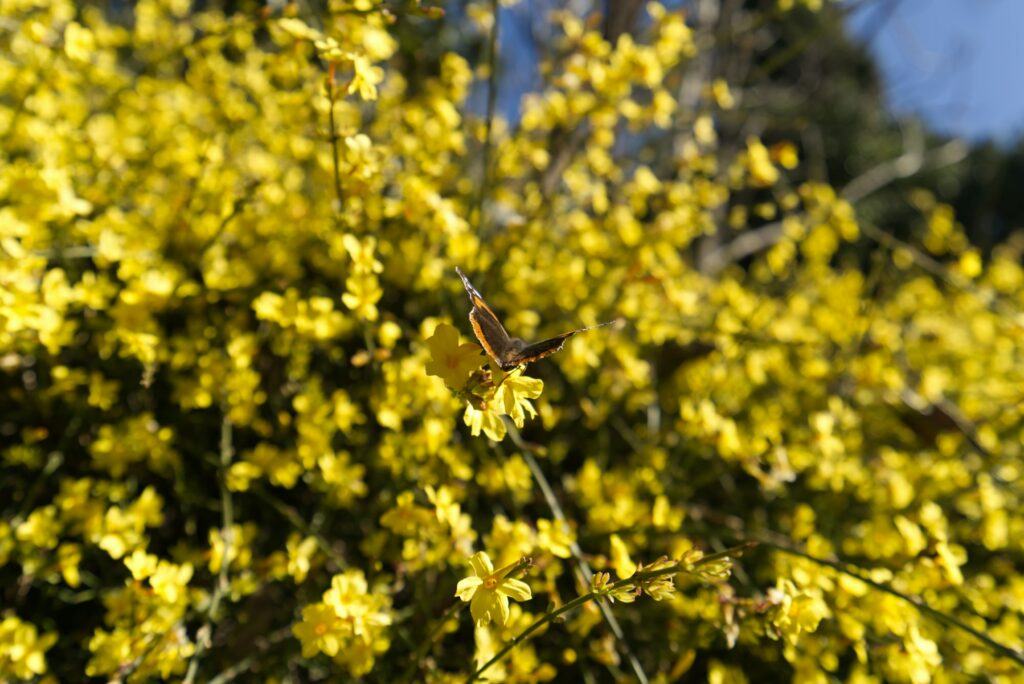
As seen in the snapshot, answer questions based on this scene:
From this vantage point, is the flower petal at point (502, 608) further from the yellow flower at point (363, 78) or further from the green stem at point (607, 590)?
the yellow flower at point (363, 78)

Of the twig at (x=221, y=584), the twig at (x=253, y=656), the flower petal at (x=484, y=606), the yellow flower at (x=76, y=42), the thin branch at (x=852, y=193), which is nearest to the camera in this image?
the flower petal at (x=484, y=606)

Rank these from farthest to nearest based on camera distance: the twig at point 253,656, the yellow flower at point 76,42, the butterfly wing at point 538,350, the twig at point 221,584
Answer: the yellow flower at point 76,42
the twig at point 253,656
the twig at point 221,584
the butterfly wing at point 538,350

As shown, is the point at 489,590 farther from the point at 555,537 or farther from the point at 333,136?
the point at 333,136

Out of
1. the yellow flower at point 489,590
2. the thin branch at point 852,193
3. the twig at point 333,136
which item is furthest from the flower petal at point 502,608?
the thin branch at point 852,193

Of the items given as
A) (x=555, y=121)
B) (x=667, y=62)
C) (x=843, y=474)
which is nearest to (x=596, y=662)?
(x=843, y=474)

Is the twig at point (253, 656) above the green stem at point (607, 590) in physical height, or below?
below

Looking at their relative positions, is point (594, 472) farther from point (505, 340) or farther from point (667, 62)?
point (667, 62)

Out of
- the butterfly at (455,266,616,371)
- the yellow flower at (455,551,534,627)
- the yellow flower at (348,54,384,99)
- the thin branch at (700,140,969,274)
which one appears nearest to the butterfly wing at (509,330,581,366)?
the butterfly at (455,266,616,371)

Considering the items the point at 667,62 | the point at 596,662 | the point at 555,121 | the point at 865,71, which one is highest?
the point at 667,62
